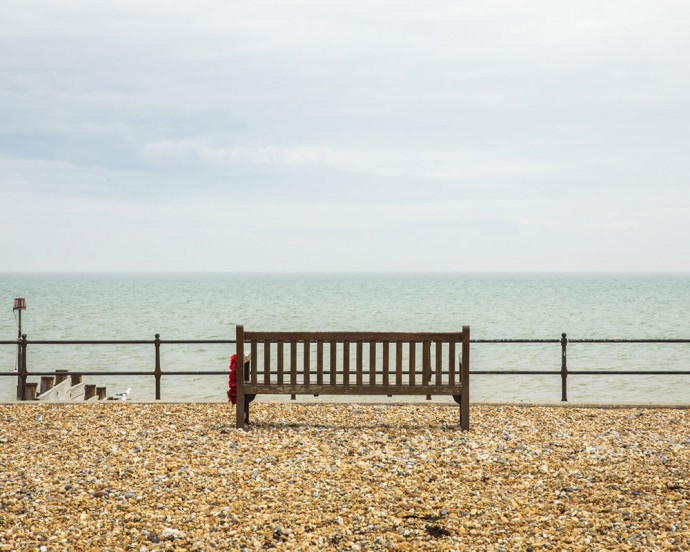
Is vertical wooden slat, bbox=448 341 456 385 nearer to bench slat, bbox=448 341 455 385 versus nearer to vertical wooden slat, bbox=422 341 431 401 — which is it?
bench slat, bbox=448 341 455 385

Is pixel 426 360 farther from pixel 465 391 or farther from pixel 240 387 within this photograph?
pixel 240 387

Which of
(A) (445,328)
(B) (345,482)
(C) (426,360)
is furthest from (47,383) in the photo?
(A) (445,328)

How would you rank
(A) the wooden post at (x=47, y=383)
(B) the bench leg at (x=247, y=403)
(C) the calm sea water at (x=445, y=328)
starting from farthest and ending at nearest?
1. (C) the calm sea water at (x=445, y=328)
2. (A) the wooden post at (x=47, y=383)
3. (B) the bench leg at (x=247, y=403)

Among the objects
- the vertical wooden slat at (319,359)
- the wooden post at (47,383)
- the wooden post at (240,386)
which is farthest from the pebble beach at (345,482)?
the wooden post at (47,383)

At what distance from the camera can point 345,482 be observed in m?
6.39

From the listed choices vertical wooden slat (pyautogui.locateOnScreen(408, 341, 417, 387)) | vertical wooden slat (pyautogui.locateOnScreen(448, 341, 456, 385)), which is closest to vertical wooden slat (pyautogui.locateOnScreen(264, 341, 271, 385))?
vertical wooden slat (pyautogui.locateOnScreen(408, 341, 417, 387))

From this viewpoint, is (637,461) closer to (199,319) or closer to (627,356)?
(627,356)

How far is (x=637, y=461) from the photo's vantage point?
712 centimetres

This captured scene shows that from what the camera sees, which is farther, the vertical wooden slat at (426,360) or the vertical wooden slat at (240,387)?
the vertical wooden slat at (240,387)

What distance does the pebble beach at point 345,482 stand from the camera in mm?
5277

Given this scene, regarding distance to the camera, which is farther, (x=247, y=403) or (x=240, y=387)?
(x=247, y=403)

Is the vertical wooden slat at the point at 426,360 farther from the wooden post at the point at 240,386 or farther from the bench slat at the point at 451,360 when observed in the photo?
the wooden post at the point at 240,386

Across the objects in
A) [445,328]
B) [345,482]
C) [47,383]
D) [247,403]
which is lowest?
[445,328]

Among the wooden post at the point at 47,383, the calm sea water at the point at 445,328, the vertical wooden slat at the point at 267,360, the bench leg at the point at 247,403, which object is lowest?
the calm sea water at the point at 445,328
